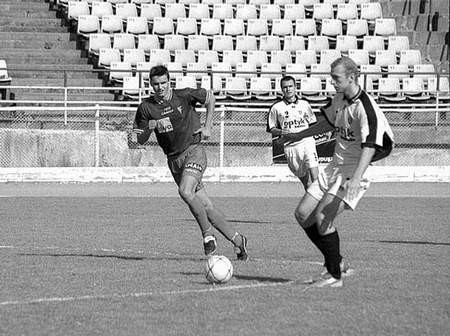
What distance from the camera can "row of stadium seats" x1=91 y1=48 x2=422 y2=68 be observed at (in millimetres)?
28062

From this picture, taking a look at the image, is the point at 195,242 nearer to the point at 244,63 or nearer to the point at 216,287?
the point at 216,287

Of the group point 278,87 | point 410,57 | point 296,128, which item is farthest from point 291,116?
point 410,57

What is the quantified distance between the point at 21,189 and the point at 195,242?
33.6 feet

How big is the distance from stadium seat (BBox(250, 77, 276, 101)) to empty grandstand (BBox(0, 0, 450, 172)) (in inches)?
1.4

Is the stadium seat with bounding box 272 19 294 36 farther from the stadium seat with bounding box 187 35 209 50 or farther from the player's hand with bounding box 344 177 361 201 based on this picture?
the player's hand with bounding box 344 177 361 201

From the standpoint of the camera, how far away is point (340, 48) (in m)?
29.8

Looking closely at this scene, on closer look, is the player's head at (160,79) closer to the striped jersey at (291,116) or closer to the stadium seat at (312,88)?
the striped jersey at (291,116)

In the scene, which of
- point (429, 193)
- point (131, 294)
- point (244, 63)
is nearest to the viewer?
point (131, 294)

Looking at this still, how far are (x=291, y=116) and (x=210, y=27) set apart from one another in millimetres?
13592

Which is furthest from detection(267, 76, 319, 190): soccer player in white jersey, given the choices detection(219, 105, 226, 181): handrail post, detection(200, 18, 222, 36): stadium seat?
detection(200, 18, 222, 36): stadium seat

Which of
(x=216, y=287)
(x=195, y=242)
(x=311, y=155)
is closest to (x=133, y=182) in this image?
(x=311, y=155)

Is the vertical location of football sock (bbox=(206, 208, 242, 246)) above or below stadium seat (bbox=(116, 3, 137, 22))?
below

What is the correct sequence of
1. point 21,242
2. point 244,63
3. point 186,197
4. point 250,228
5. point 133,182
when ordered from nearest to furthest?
point 186,197 → point 21,242 → point 250,228 → point 133,182 → point 244,63

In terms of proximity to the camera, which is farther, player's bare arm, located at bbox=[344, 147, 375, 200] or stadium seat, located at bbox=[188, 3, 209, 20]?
stadium seat, located at bbox=[188, 3, 209, 20]
